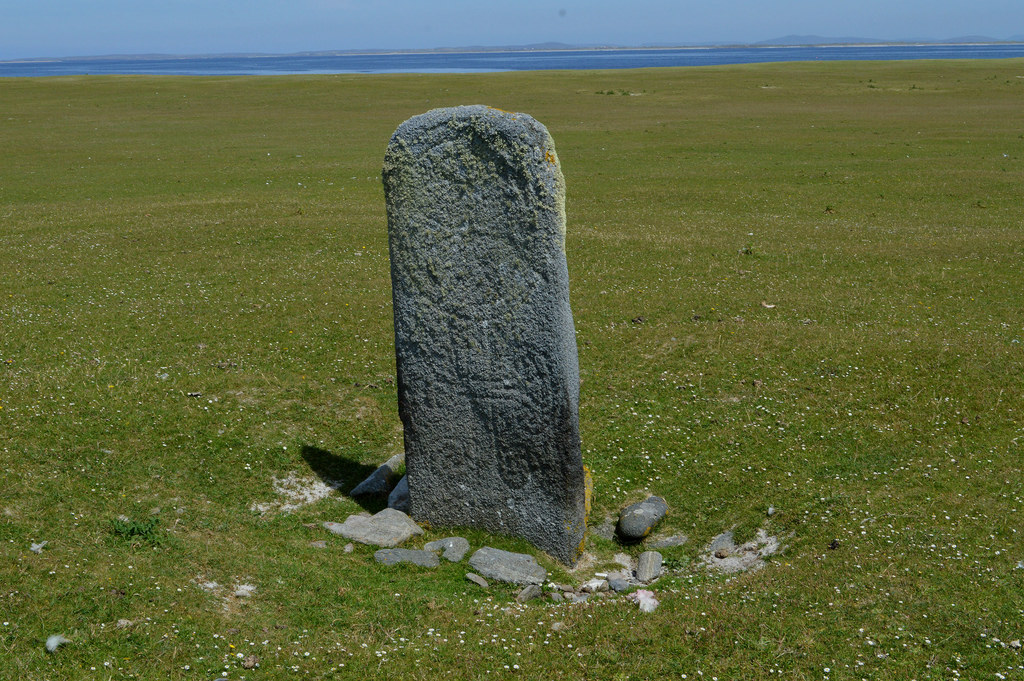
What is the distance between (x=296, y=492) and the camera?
12812 mm

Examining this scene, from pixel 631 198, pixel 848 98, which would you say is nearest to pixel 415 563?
pixel 631 198

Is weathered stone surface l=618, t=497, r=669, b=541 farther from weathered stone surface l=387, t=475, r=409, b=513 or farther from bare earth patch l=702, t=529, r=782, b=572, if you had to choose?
weathered stone surface l=387, t=475, r=409, b=513

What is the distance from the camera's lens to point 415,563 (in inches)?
430

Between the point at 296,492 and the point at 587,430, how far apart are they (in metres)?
4.85

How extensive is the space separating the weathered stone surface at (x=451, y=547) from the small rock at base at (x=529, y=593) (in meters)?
1.15

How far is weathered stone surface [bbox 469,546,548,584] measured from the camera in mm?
10633

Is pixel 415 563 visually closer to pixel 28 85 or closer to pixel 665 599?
pixel 665 599

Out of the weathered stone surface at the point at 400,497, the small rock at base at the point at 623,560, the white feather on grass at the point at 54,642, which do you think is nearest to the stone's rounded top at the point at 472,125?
the weathered stone surface at the point at 400,497

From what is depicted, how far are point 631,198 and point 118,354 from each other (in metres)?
23.3

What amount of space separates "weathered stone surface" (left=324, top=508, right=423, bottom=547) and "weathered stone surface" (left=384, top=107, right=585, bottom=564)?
2.29ft

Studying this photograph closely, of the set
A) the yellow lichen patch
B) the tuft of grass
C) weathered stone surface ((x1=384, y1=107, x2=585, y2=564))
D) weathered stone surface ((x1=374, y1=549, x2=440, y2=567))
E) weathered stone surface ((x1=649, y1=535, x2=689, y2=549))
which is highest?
weathered stone surface ((x1=384, y1=107, x2=585, y2=564))

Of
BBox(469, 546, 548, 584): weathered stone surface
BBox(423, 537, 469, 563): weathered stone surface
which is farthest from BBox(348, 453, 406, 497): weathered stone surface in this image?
BBox(469, 546, 548, 584): weathered stone surface

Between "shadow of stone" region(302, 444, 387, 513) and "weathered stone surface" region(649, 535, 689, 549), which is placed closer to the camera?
"weathered stone surface" region(649, 535, 689, 549)

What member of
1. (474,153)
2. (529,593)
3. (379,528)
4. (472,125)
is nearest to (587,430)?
(379,528)
